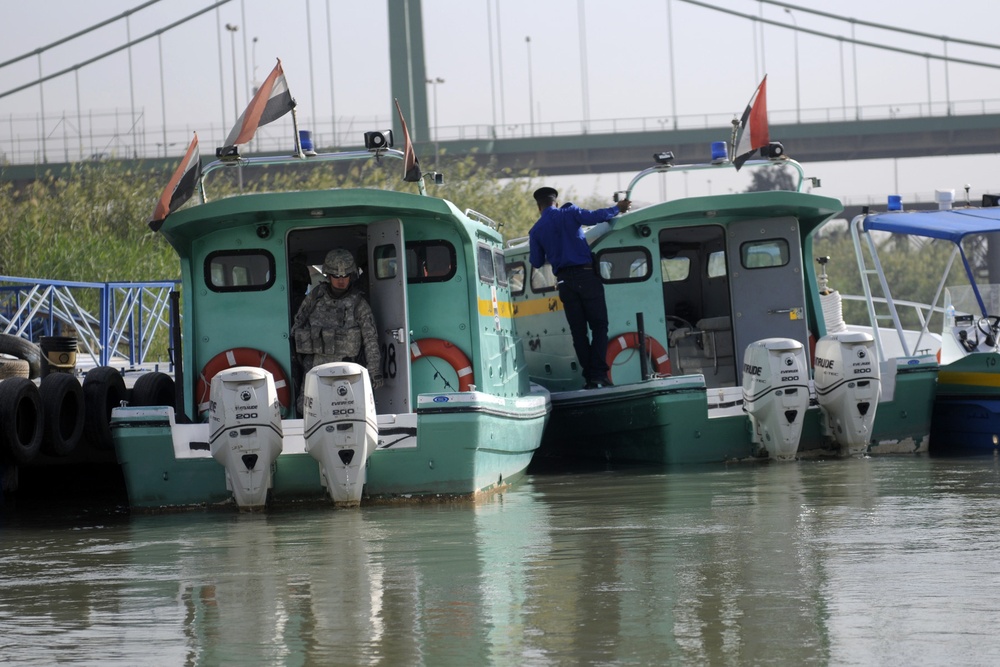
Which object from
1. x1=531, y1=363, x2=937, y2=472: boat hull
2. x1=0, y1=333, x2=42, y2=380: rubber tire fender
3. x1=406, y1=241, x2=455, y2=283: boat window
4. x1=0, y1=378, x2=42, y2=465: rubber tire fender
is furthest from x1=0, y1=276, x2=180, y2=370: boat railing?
x1=531, y1=363, x2=937, y2=472: boat hull

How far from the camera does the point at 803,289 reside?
46.0ft

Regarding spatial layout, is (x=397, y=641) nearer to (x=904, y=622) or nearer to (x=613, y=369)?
(x=904, y=622)

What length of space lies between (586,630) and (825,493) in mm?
5114

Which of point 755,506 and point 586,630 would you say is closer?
point 586,630

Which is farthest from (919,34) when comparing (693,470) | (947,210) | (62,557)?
(62,557)

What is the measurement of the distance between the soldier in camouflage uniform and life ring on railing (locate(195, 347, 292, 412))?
0.51ft

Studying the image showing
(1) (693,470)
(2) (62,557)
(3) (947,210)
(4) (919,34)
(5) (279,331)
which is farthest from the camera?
(4) (919,34)

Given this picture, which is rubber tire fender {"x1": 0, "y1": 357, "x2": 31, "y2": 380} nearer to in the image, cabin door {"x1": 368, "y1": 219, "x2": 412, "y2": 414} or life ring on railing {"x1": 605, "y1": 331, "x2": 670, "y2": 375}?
cabin door {"x1": 368, "y1": 219, "x2": 412, "y2": 414}

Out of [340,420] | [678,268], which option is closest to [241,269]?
[340,420]

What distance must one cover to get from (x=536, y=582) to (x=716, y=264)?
9.16 metres

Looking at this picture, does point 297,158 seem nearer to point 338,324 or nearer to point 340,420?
point 338,324

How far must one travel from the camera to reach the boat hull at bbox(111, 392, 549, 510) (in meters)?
10.3

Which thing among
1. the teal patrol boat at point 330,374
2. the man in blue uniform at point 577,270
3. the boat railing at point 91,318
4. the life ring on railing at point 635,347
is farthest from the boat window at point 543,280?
the boat railing at point 91,318

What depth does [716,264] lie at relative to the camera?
51.3 ft
